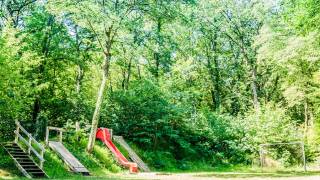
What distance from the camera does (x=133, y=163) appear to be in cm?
2542

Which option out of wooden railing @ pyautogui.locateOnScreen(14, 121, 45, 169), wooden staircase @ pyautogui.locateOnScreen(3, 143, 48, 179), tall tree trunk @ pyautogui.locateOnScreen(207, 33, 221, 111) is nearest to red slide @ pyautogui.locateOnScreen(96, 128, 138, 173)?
wooden railing @ pyautogui.locateOnScreen(14, 121, 45, 169)

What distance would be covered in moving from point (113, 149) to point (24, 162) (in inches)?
296

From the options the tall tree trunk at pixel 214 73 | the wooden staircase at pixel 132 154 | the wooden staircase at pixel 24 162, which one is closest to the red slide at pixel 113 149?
the wooden staircase at pixel 132 154

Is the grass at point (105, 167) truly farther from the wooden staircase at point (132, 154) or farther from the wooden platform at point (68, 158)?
the wooden staircase at point (132, 154)

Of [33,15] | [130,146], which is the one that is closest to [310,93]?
[130,146]

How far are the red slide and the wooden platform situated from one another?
348 centimetres

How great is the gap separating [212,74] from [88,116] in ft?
75.7

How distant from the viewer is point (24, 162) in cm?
1980

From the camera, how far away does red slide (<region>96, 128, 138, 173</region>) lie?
25.1 m

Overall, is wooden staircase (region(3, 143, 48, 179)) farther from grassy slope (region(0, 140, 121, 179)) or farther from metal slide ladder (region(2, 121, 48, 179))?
grassy slope (region(0, 140, 121, 179))

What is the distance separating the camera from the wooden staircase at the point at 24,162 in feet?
62.5

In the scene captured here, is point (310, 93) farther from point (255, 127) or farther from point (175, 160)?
point (175, 160)

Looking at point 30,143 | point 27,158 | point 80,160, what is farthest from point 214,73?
point 27,158

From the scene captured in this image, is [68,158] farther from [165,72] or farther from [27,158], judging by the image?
[165,72]
